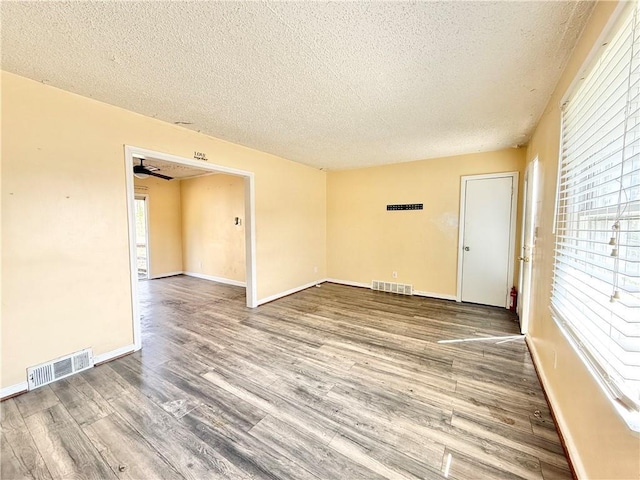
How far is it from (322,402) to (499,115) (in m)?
3.31

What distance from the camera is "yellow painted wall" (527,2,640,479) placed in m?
1.03

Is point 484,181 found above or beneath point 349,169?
beneath

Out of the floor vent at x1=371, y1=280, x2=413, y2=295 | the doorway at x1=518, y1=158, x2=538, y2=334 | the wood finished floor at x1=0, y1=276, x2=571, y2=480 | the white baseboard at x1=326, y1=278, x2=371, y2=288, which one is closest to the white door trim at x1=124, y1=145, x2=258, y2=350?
the wood finished floor at x1=0, y1=276, x2=571, y2=480

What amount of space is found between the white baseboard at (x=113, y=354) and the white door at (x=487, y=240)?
15.8ft

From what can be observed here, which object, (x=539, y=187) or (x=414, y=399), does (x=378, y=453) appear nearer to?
(x=414, y=399)

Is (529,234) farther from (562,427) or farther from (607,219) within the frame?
(607,219)

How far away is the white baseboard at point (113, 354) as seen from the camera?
2.54 m

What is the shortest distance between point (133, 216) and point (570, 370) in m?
3.90

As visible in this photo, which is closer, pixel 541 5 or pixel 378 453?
pixel 541 5

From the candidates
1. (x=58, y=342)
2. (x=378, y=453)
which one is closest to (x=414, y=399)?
(x=378, y=453)

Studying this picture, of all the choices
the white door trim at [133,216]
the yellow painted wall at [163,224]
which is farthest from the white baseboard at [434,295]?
the yellow painted wall at [163,224]

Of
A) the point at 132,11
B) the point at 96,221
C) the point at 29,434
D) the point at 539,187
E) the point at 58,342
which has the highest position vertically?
the point at 132,11

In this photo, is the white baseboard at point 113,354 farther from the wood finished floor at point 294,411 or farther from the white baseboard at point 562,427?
the white baseboard at point 562,427

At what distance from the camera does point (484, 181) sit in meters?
4.18
